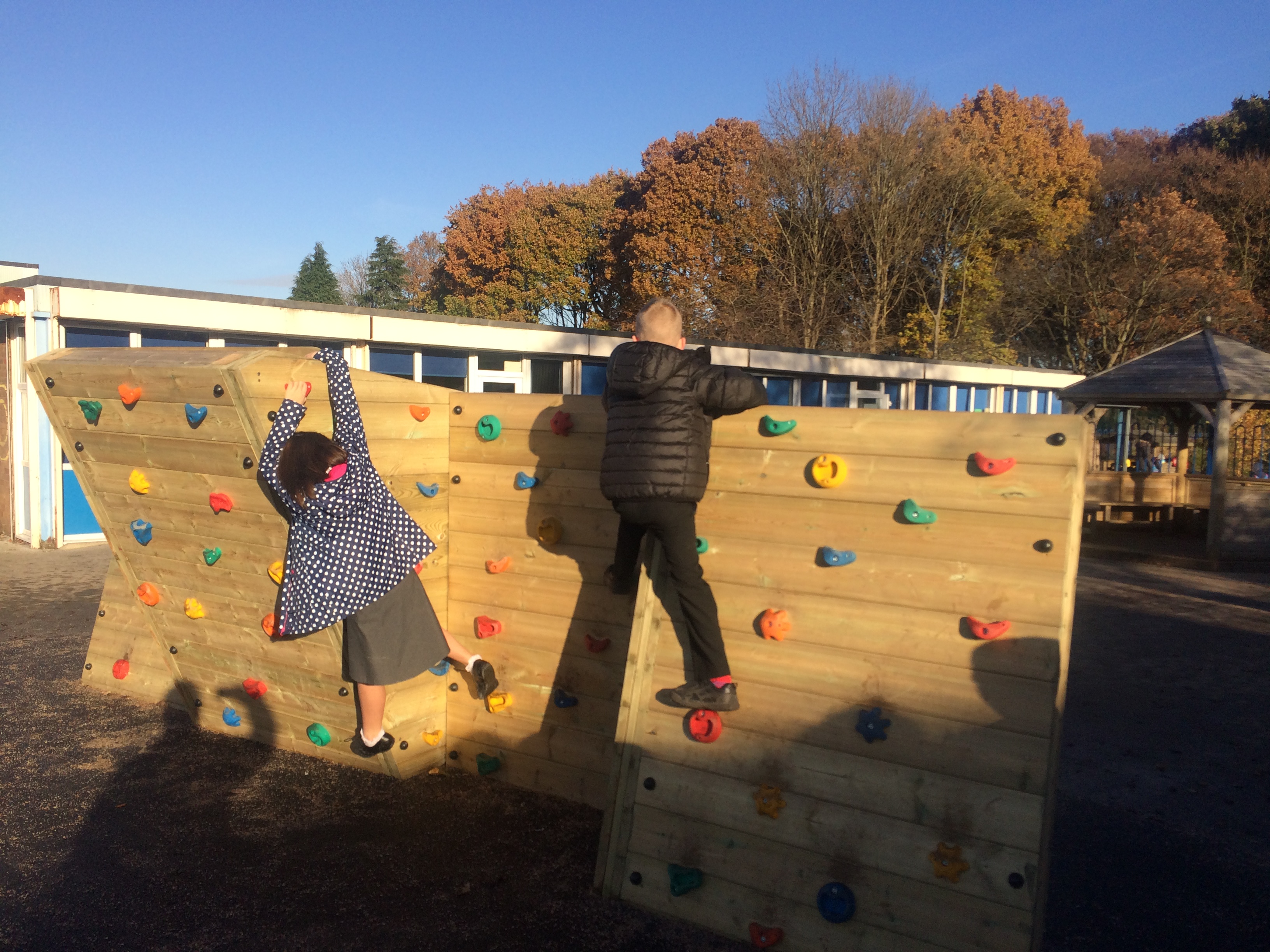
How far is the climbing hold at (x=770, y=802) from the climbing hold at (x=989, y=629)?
94 centimetres

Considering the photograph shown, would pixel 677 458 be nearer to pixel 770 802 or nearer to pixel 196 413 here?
pixel 770 802

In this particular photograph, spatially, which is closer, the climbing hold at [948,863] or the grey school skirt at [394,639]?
the climbing hold at [948,863]

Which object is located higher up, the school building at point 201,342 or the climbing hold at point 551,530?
the school building at point 201,342

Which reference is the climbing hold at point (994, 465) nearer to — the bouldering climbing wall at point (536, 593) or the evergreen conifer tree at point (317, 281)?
the bouldering climbing wall at point (536, 593)

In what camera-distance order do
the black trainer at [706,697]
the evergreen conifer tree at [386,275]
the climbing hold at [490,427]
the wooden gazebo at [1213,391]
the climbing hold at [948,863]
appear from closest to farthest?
1. the climbing hold at [948,863]
2. the black trainer at [706,697]
3. the climbing hold at [490,427]
4. the wooden gazebo at [1213,391]
5. the evergreen conifer tree at [386,275]

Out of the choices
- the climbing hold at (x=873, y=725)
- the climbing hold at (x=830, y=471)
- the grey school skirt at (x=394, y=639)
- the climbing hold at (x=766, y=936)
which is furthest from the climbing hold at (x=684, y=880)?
the grey school skirt at (x=394, y=639)

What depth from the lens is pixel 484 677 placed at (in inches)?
186

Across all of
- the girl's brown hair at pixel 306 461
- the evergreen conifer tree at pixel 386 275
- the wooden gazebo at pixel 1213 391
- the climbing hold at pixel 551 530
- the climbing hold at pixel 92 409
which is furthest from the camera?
the evergreen conifer tree at pixel 386 275

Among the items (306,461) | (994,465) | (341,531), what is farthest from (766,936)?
(306,461)

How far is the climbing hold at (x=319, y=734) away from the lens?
5.08 metres

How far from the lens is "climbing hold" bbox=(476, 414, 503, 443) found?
4.88 meters

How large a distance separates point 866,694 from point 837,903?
733 mm

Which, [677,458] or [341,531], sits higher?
[677,458]

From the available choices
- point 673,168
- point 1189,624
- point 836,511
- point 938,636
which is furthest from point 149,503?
point 673,168
